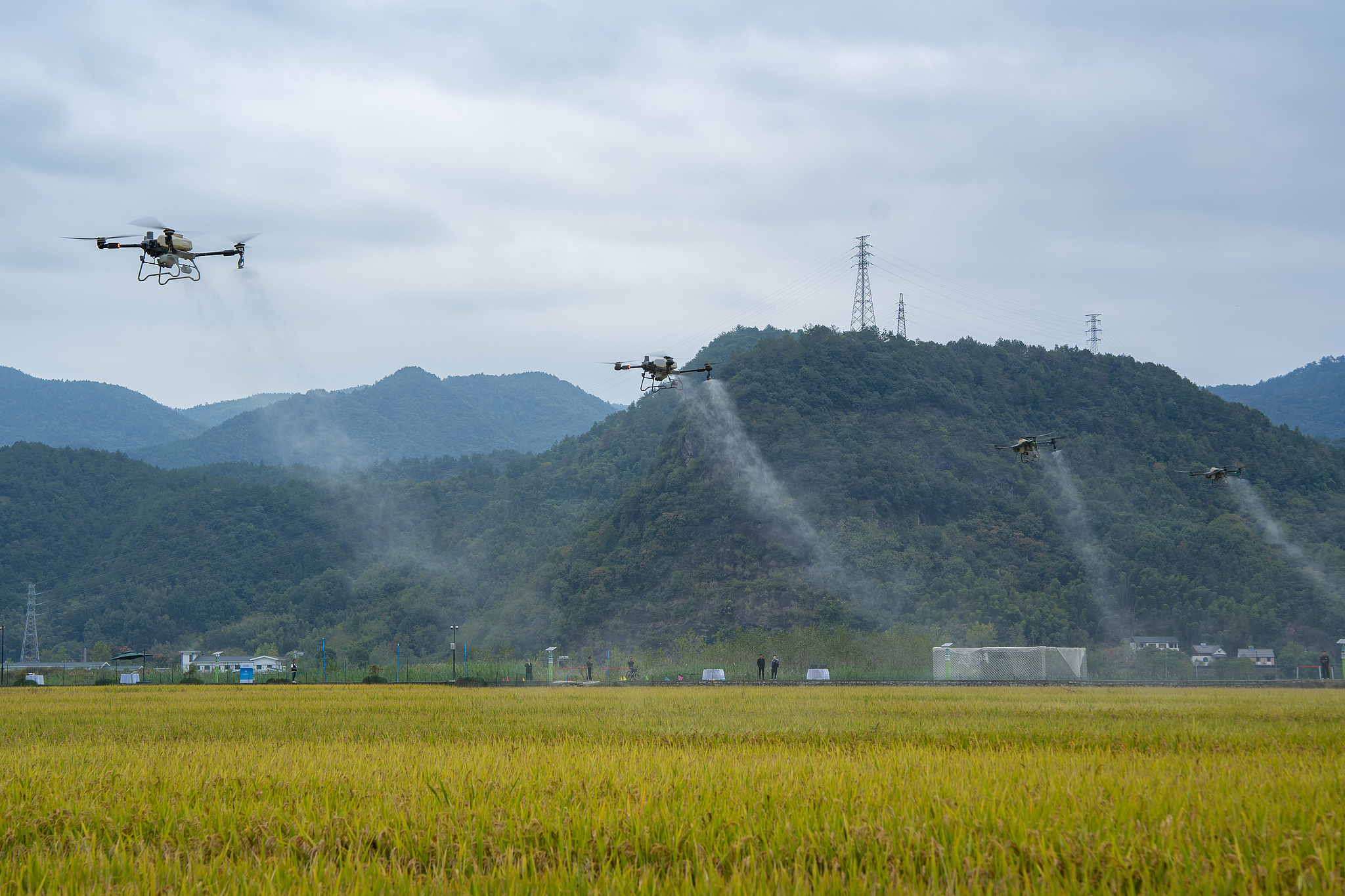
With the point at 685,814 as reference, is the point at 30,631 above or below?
below

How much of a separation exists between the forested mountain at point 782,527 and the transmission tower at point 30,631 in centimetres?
240

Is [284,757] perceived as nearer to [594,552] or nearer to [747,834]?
[747,834]

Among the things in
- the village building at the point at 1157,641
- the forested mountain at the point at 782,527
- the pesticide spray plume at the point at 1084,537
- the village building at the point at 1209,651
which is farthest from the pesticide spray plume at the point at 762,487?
the village building at the point at 1209,651

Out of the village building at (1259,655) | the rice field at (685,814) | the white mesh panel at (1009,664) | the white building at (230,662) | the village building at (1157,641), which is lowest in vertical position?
the white building at (230,662)

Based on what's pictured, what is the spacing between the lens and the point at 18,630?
143 m

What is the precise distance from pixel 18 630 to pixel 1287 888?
165592mm

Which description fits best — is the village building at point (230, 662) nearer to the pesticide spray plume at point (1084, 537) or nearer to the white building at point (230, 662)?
the white building at point (230, 662)

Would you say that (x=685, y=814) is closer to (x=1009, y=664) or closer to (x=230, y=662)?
(x=1009, y=664)

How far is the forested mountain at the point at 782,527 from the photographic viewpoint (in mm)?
105250

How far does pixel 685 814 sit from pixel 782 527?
10923 cm

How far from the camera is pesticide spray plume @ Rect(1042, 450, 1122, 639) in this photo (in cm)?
10288

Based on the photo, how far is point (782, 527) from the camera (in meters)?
117

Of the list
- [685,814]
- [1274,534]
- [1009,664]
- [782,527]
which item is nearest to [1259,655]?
[1274,534]

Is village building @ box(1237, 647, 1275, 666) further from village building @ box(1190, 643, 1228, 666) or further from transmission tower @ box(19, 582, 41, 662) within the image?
transmission tower @ box(19, 582, 41, 662)
